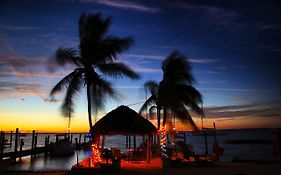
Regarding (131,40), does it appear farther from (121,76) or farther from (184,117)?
(184,117)

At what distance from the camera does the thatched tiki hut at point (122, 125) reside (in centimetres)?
1691

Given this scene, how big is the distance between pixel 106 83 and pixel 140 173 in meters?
5.87

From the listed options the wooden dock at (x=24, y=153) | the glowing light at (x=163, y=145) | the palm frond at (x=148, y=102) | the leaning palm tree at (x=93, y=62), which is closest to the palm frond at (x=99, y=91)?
the leaning palm tree at (x=93, y=62)

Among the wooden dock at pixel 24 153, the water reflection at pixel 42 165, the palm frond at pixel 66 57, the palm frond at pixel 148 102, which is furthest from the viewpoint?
the wooden dock at pixel 24 153

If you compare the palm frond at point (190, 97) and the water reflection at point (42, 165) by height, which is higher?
the palm frond at point (190, 97)

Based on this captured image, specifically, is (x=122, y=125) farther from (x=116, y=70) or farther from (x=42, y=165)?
(x=42, y=165)

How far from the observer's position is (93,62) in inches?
626

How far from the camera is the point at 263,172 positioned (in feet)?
43.7

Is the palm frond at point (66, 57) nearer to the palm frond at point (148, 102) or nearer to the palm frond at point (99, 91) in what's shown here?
the palm frond at point (99, 91)

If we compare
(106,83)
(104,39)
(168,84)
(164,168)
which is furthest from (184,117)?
(104,39)

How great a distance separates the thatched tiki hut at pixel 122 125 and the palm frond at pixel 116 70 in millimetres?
3208

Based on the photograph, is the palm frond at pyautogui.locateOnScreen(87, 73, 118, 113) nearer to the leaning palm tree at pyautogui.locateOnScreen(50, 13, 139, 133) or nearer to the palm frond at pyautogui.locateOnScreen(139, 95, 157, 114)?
the leaning palm tree at pyautogui.locateOnScreen(50, 13, 139, 133)

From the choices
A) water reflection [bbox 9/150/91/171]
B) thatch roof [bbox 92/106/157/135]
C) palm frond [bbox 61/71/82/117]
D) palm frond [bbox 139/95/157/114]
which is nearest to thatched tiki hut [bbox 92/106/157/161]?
thatch roof [bbox 92/106/157/135]

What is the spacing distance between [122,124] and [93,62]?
4.61 meters
